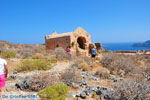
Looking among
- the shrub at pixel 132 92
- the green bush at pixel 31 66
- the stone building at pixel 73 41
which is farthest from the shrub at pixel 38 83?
the stone building at pixel 73 41

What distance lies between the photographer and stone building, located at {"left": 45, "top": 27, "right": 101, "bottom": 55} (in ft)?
71.3

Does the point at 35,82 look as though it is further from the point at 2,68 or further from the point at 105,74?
the point at 105,74

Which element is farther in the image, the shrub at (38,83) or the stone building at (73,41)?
the stone building at (73,41)

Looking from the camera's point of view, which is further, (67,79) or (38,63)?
(38,63)

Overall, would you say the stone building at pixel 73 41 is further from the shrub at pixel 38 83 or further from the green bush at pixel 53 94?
the green bush at pixel 53 94

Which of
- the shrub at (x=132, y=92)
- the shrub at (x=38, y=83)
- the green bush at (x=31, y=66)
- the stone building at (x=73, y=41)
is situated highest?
the stone building at (x=73, y=41)

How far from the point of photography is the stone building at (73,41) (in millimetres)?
21734

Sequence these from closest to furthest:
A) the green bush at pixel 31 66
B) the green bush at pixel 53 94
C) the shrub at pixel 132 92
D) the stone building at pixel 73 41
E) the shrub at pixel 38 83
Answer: the green bush at pixel 53 94 → the shrub at pixel 132 92 → the shrub at pixel 38 83 → the green bush at pixel 31 66 → the stone building at pixel 73 41

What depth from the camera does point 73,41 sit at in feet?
71.5

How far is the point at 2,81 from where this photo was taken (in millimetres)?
5516

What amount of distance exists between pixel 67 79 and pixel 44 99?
8.70ft

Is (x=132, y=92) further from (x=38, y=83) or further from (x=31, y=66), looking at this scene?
(x=31, y=66)

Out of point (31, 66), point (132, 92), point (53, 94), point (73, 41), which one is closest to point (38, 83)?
point (53, 94)

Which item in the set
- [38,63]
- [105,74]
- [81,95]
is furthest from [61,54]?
[81,95]
